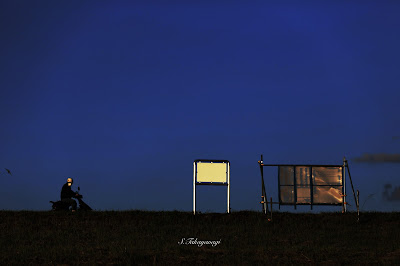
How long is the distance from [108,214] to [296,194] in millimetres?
8401

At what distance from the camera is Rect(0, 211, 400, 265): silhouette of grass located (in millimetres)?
15828

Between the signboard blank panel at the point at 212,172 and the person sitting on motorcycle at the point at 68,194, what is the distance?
233 inches

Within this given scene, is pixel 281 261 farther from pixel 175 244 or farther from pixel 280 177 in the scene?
pixel 280 177

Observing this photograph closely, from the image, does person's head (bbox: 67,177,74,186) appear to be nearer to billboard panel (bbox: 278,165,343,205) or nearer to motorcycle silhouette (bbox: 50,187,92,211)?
motorcycle silhouette (bbox: 50,187,92,211)

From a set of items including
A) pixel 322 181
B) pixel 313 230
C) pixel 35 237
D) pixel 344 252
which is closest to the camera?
Answer: pixel 344 252

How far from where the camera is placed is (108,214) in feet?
77.5

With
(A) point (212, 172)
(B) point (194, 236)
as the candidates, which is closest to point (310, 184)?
(A) point (212, 172)

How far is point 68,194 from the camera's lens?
25203 mm

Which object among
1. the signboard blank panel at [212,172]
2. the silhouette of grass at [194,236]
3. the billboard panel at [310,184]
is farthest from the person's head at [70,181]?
the billboard panel at [310,184]

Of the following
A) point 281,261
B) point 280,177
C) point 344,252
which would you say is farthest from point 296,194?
point 281,261

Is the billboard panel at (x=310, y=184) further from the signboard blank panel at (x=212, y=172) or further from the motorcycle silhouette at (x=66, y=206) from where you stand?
the motorcycle silhouette at (x=66, y=206)

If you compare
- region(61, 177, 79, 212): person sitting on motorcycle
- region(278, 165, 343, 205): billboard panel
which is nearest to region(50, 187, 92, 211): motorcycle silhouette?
region(61, 177, 79, 212): person sitting on motorcycle

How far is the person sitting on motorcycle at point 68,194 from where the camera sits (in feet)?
82.2

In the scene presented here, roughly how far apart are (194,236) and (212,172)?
5.23 meters
